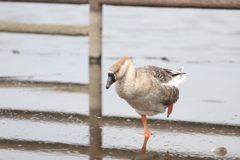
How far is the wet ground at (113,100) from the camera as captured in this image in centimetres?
608

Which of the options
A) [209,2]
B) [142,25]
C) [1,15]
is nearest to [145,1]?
[209,2]

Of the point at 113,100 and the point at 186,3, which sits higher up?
the point at 186,3

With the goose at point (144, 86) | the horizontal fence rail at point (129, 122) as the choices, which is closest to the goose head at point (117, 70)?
the goose at point (144, 86)

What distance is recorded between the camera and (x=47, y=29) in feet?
35.2

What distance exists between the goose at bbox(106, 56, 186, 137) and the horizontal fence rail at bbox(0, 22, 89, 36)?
3919mm

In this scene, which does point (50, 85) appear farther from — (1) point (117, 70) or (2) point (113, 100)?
(1) point (117, 70)

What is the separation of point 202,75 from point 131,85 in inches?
161

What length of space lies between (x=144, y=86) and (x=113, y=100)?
81.1 inches

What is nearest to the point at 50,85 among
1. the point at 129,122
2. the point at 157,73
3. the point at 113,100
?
the point at 113,100

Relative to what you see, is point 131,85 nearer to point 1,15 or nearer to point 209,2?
point 209,2

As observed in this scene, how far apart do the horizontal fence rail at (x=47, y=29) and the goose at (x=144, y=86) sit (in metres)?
3.92

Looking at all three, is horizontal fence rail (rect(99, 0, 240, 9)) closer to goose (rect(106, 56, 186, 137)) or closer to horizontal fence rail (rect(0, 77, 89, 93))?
horizontal fence rail (rect(0, 77, 89, 93))

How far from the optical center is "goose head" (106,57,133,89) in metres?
Answer: 5.92

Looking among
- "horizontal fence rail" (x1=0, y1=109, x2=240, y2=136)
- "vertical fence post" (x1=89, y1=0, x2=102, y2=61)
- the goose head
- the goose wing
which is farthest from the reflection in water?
"vertical fence post" (x1=89, y1=0, x2=102, y2=61)
